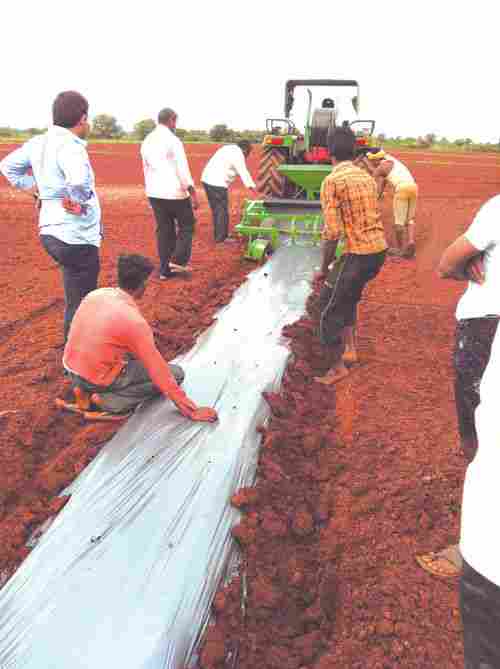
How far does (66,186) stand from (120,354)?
114cm

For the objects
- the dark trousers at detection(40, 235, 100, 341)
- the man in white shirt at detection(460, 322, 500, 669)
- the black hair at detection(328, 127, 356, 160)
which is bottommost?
the dark trousers at detection(40, 235, 100, 341)

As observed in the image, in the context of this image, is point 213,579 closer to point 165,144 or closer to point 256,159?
point 165,144

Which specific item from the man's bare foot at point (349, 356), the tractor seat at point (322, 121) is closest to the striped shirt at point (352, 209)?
the man's bare foot at point (349, 356)

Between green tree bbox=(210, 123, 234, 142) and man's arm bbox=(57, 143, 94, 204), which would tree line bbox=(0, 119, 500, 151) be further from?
man's arm bbox=(57, 143, 94, 204)

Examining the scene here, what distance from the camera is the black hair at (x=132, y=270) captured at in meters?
2.75

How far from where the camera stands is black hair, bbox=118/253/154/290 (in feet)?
9.01

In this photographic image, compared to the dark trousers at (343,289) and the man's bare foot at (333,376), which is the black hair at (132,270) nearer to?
the dark trousers at (343,289)

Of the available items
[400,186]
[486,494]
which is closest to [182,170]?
[400,186]

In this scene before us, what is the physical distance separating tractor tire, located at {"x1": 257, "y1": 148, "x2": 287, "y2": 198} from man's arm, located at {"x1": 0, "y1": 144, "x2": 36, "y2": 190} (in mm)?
5346

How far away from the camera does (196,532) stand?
204 cm

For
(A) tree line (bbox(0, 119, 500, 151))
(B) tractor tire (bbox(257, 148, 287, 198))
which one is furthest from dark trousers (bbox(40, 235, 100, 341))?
(A) tree line (bbox(0, 119, 500, 151))

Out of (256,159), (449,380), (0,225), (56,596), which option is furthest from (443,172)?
(56,596)

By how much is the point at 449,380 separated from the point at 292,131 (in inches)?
249

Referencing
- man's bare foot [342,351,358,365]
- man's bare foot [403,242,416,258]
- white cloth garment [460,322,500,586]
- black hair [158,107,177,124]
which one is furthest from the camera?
man's bare foot [403,242,416,258]
